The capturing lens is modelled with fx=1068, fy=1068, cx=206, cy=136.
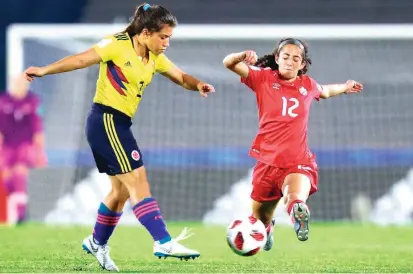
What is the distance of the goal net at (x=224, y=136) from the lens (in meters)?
13.6

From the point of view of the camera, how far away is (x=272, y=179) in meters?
7.56

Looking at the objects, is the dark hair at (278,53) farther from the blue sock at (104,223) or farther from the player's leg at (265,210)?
the blue sock at (104,223)

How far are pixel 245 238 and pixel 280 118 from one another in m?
1.05

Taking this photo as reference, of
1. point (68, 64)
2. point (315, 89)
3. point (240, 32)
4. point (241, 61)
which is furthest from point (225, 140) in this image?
point (68, 64)

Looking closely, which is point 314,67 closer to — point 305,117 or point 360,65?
point 360,65

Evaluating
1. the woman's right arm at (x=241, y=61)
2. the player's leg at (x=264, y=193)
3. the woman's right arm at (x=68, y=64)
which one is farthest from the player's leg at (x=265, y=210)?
the woman's right arm at (x=68, y=64)

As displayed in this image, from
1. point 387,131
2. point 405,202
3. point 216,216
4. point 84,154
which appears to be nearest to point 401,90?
point 387,131

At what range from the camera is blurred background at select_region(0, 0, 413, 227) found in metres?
13.6

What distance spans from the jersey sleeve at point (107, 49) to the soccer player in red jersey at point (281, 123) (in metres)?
0.90

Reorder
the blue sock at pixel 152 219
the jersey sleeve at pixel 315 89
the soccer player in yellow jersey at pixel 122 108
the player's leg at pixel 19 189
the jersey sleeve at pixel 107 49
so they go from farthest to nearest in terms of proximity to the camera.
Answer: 1. the player's leg at pixel 19 189
2. the jersey sleeve at pixel 315 89
3. the jersey sleeve at pixel 107 49
4. the soccer player in yellow jersey at pixel 122 108
5. the blue sock at pixel 152 219

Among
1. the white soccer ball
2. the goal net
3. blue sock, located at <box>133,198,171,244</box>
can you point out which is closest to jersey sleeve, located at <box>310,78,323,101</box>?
the white soccer ball

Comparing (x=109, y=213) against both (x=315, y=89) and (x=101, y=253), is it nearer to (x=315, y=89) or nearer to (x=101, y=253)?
(x=101, y=253)

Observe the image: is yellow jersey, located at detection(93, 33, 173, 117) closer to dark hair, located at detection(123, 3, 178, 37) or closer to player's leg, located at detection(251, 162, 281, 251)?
dark hair, located at detection(123, 3, 178, 37)

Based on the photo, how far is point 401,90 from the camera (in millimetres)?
13609
